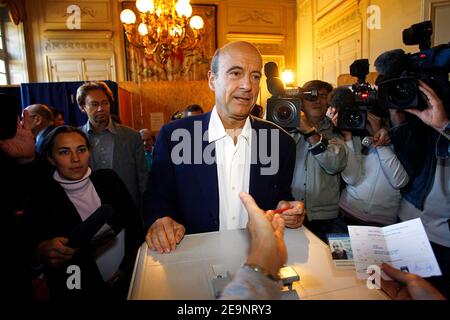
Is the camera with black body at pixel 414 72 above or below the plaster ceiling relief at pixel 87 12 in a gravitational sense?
below

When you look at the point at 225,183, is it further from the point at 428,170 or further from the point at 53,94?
the point at 53,94

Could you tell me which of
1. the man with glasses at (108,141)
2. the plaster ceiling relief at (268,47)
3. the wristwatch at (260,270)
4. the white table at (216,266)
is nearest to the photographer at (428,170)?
the white table at (216,266)

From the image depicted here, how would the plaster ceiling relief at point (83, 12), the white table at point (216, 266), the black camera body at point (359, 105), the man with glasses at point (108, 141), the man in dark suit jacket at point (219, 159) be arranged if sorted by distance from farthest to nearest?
1. the plaster ceiling relief at point (83, 12)
2. the man with glasses at point (108, 141)
3. the black camera body at point (359, 105)
4. the man in dark suit jacket at point (219, 159)
5. the white table at point (216, 266)

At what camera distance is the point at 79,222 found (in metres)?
1.39

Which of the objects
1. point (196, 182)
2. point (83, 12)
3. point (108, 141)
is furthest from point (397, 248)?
point (83, 12)

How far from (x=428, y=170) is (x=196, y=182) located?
112 cm

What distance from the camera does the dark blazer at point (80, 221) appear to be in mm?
1111

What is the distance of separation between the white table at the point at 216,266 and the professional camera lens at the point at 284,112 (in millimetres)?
652

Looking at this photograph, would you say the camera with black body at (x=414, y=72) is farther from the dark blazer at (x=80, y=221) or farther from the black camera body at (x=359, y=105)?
the dark blazer at (x=80, y=221)

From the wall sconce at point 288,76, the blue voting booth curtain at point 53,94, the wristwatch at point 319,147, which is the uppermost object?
the wall sconce at point 288,76

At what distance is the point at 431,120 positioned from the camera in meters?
1.20

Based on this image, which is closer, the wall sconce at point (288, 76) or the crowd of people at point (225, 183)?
the crowd of people at point (225, 183)

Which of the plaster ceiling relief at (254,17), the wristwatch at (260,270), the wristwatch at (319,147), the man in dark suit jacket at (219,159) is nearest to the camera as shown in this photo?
the wristwatch at (260,270)
